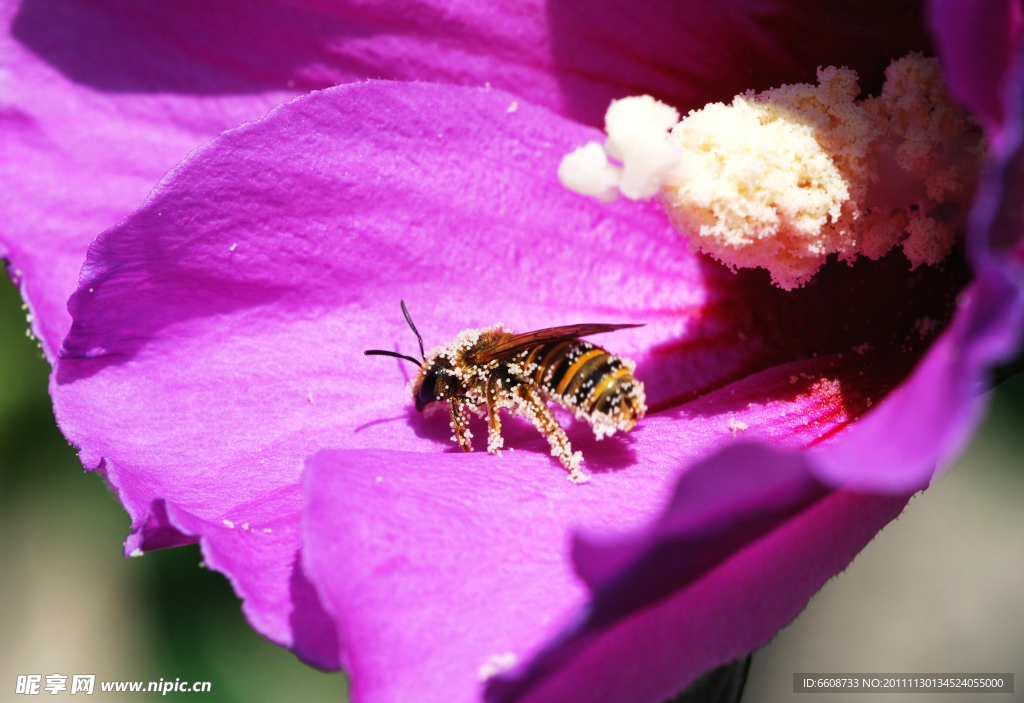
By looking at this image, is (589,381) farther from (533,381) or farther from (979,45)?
(979,45)

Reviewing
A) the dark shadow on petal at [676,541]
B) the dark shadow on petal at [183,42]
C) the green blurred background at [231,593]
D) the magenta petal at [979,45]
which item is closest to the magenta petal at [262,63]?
the dark shadow on petal at [183,42]

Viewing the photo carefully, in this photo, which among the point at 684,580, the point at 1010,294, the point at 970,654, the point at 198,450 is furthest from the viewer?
the point at 970,654

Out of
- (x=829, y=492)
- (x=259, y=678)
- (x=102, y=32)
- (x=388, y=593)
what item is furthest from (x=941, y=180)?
(x=259, y=678)

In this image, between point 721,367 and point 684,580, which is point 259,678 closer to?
point 721,367

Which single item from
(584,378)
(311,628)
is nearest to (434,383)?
(584,378)

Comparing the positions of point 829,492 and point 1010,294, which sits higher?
point 1010,294

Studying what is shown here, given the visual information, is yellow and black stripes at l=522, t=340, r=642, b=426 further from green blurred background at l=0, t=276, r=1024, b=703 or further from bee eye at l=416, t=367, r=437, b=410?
green blurred background at l=0, t=276, r=1024, b=703
